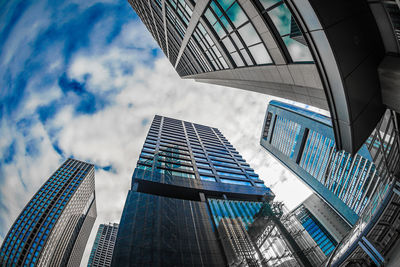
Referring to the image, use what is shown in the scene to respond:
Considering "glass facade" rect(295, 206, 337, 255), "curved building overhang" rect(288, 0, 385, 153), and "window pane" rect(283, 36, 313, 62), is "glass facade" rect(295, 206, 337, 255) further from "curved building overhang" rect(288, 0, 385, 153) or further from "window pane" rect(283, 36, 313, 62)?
"curved building overhang" rect(288, 0, 385, 153)

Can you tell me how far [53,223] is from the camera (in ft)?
323

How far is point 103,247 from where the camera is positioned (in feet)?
588

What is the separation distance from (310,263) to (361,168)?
40739 mm

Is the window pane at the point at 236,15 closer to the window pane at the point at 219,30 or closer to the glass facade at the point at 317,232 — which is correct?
the window pane at the point at 219,30

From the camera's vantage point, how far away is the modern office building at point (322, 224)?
224 feet

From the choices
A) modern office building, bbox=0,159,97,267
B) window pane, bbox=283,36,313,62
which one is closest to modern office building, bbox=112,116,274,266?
window pane, bbox=283,36,313,62

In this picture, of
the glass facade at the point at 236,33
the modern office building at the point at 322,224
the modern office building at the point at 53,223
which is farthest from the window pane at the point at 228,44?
the modern office building at the point at 53,223

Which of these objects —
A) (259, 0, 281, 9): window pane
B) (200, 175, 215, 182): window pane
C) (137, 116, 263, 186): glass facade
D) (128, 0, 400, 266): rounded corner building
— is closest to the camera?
(128, 0, 400, 266): rounded corner building

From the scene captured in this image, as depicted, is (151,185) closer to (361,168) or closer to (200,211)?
(200,211)

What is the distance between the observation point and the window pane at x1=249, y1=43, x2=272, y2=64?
Result: 30.6 feet

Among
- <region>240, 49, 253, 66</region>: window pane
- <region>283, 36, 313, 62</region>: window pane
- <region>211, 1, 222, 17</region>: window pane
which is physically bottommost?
<region>283, 36, 313, 62</region>: window pane

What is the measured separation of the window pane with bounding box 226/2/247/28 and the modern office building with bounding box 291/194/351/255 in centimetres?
7816

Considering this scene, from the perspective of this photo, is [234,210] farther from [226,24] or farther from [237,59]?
[226,24]

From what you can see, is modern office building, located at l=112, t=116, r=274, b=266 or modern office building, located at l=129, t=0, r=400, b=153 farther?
modern office building, located at l=112, t=116, r=274, b=266
